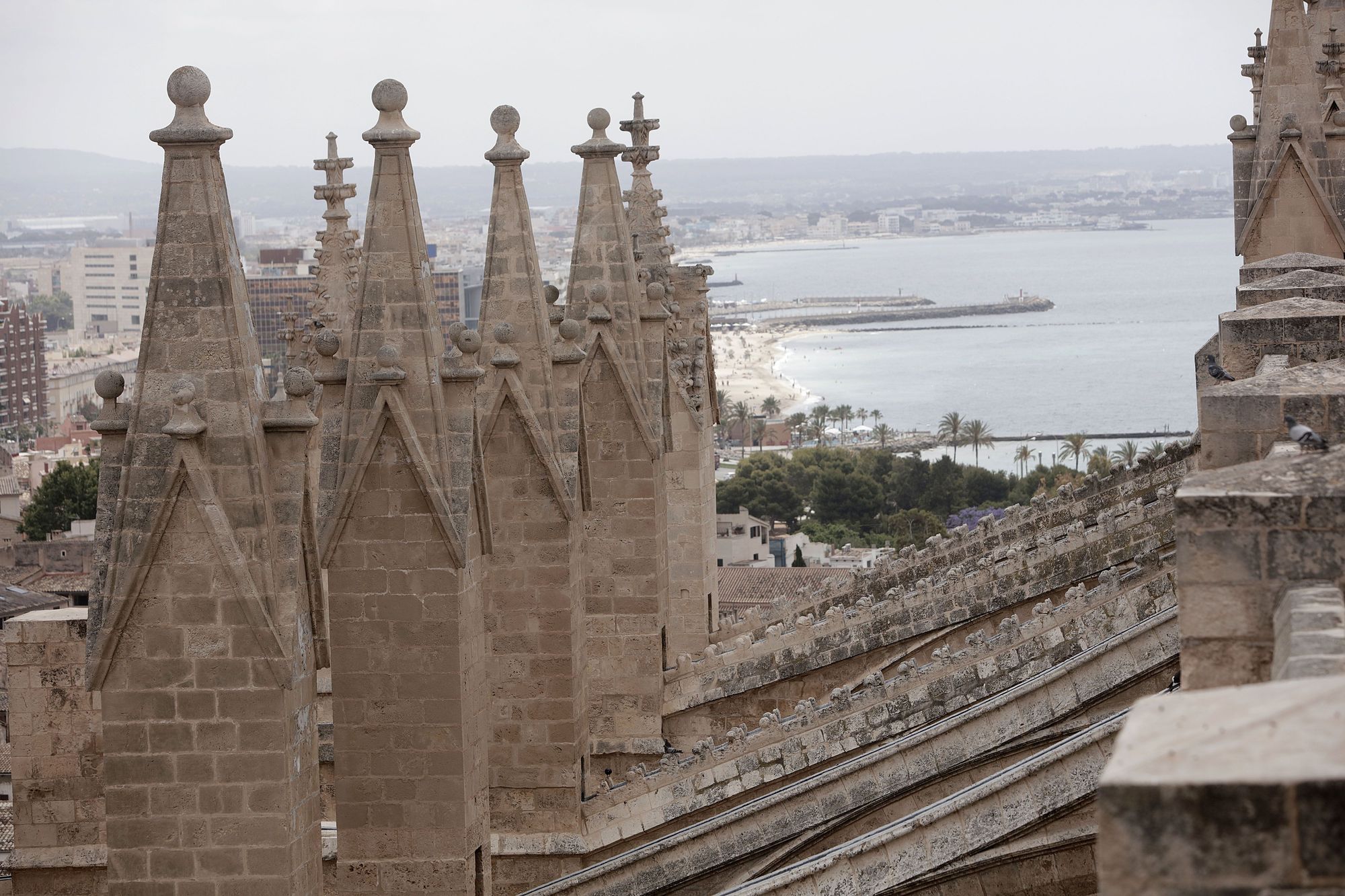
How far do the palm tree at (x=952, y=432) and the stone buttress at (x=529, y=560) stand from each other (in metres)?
128

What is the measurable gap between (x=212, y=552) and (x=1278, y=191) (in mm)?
14219

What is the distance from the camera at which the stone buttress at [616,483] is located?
2194 cm

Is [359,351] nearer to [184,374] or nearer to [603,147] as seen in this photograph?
[184,374]

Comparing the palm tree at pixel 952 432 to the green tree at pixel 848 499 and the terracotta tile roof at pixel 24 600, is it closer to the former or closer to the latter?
the green tree at pixel 848 499

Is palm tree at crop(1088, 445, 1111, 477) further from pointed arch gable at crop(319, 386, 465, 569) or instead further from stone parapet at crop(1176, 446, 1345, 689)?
stone parapet at crop(1176, 446, 1345, 689)

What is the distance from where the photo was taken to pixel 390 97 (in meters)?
15.0

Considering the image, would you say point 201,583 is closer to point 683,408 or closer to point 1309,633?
point 1309,633

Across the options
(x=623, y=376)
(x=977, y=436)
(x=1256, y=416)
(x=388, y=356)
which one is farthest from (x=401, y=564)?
(x=977, y=436)

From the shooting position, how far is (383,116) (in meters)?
15.1

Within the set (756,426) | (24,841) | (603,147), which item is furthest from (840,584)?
(756,426)

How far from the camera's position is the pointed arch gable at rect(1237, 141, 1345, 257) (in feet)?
75.5

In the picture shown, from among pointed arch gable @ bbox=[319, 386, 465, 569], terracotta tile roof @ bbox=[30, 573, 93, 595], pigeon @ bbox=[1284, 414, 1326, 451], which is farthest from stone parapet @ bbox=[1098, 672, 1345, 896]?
terracotta tile roof @ bbox=[30, 573, 93, 595]

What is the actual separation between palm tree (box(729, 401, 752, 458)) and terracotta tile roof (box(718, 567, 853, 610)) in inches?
3097

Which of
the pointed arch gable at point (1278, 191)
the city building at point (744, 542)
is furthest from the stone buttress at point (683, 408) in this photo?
the city building at point (744, 542)
